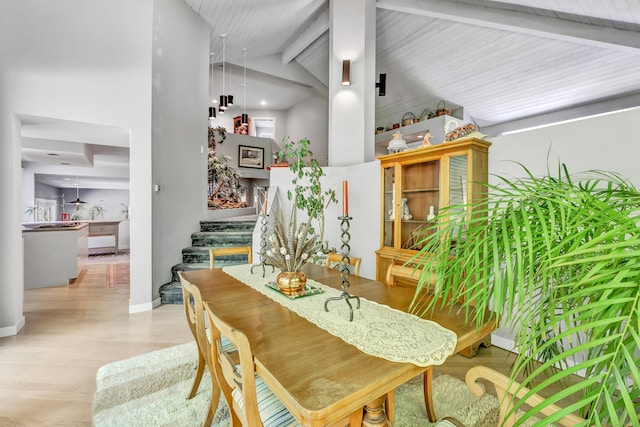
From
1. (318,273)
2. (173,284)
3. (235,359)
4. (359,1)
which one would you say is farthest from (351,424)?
(359,1)

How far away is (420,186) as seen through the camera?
2801 mm

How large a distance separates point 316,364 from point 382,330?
0.35m

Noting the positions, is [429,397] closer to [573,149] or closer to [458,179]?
[458,179]

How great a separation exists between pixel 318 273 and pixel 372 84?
3.40 metres

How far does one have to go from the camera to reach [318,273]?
2070mm

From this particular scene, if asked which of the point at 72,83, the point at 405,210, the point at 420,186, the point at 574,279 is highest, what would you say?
the point at 72,83

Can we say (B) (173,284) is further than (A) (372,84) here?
No

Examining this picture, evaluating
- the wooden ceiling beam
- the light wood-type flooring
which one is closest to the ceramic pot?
the light wood-type flooring

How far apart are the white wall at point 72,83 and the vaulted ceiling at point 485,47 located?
167cm

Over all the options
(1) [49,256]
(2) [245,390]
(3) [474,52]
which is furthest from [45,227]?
(3) [474,52]

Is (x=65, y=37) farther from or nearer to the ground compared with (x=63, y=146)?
farther from the ground

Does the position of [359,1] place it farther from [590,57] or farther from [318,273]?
[318,273]

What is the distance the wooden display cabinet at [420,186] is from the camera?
2330mm

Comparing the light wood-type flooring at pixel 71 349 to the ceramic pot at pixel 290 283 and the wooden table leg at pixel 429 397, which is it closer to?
the wooden table leg at pixel 429 397
